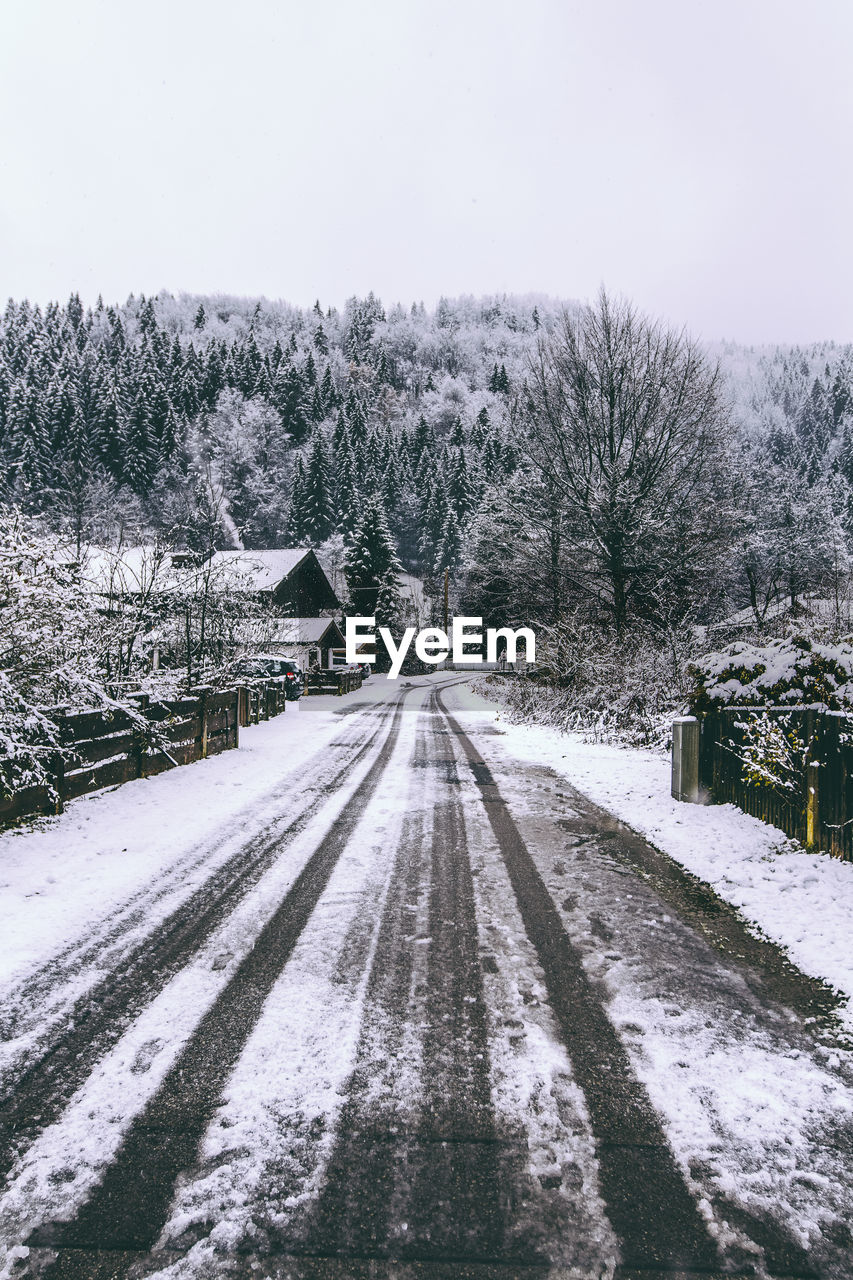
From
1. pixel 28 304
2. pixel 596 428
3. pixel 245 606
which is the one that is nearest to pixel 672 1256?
pixel 596 428

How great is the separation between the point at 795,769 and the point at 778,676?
121 centimetres

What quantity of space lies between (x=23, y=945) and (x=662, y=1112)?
3.65 metres

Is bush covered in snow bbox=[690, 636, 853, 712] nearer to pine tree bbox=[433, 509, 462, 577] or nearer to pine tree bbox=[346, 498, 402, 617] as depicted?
pine tree bbox=[346, 498, 402, 617]

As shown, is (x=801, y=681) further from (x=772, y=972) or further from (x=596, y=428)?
(x=596, y=428)

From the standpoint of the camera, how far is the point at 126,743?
8.34 m

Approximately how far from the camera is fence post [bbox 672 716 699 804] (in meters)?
7.54

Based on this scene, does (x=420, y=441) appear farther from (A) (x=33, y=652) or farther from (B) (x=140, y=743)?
(A) (x=33, y=652)

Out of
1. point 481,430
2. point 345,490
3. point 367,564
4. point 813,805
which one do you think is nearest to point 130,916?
point 813,805

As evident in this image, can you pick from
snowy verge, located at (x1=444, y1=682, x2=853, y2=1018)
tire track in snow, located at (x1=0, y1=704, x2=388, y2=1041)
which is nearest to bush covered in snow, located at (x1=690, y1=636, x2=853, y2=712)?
snowy verge, located at (x1=444, y1=682, x2=853, y2=1018)

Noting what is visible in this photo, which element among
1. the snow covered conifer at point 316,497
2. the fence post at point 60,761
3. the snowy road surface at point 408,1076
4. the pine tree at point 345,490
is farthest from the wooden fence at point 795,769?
the snow covered conifer at point 316,497

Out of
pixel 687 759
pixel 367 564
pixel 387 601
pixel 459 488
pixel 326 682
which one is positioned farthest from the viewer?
pixel 459 488

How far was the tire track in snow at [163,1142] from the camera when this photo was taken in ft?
6.39

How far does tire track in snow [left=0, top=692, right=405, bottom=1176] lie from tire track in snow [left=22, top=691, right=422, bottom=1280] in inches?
14.8

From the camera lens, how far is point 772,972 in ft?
12.3
